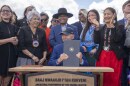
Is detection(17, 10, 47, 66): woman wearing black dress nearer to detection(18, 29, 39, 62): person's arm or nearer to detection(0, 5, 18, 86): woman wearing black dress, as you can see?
detection(18, 29, 39, 62): person's arm

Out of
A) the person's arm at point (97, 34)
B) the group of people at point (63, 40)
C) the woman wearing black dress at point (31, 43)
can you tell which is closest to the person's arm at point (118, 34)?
the group of people at point (63, 40)

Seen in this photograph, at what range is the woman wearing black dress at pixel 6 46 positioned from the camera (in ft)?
19.7

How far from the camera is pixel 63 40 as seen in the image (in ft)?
15.9

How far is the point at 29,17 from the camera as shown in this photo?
19.6ft

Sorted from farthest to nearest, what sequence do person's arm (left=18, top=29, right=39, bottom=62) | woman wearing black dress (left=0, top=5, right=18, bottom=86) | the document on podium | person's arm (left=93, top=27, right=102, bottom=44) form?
woman wearing black dress (left=0, top=5, right=18, bottom=86) < person's arm (left=18, top=29, right=39, bottom=62) < person's arm (left=93, top=27, right=102, bottom=44) < the document on podium

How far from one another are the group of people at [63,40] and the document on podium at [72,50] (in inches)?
2.4

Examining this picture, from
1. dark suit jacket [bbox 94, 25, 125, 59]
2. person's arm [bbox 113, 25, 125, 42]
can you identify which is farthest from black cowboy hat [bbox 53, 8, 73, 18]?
person's arm [bbox 113, 25, 125, 42]

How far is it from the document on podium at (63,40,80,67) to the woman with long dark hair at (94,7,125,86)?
1.03 metres

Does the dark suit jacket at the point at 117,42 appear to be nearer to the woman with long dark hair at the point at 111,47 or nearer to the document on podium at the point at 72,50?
the woman with long dark hair at the point at 111,47

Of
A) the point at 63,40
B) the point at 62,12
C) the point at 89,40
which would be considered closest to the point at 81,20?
the point at 62,12

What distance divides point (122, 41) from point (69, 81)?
1817mm

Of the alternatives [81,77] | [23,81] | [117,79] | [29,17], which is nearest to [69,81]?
[81,77]

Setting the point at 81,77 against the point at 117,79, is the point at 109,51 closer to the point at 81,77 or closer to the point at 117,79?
the point at 117,79

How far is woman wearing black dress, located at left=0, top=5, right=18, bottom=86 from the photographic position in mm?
6008
